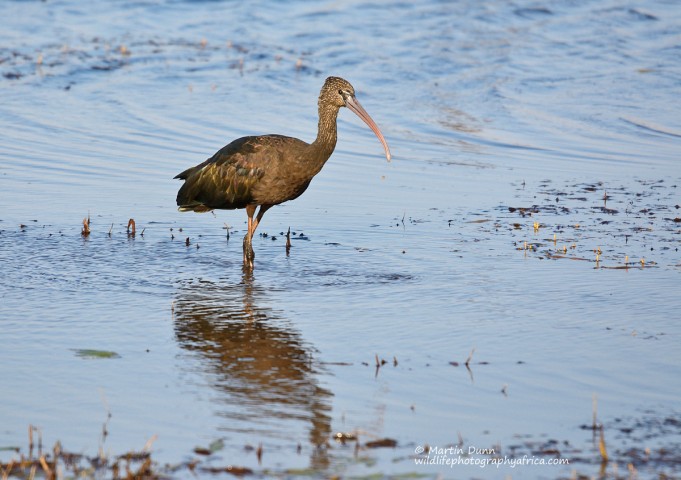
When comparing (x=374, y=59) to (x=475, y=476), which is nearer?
(x=475, y=476)

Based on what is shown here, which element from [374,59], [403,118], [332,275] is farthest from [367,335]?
[374,59]

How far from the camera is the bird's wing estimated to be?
9867mm

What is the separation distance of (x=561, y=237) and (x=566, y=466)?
17.2ft

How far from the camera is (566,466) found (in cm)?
549

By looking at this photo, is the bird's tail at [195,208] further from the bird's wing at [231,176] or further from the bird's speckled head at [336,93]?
the bird's speckled head at [336,93]

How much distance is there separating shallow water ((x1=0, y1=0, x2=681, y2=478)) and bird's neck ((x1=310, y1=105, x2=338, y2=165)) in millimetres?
858

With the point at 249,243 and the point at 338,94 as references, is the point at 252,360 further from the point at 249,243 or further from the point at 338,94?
the point at 338,94

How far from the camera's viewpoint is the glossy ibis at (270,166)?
9781 mm

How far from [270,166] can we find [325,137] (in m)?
0.53

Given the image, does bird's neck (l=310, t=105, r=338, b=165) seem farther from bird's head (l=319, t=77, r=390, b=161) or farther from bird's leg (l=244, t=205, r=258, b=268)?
bird's leg (l=244, t=205, r=258, b=268)

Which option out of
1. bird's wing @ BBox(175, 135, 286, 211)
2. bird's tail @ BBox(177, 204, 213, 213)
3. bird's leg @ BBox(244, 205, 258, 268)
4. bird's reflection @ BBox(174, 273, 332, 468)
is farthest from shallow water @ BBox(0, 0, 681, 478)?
bird's wing @ BBox(175, 135, 286, 211)

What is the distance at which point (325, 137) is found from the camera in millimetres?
9852

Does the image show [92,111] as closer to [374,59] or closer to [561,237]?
[374,59]

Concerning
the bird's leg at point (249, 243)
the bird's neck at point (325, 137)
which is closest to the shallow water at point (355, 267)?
the bird's leg at point (249, 243)
